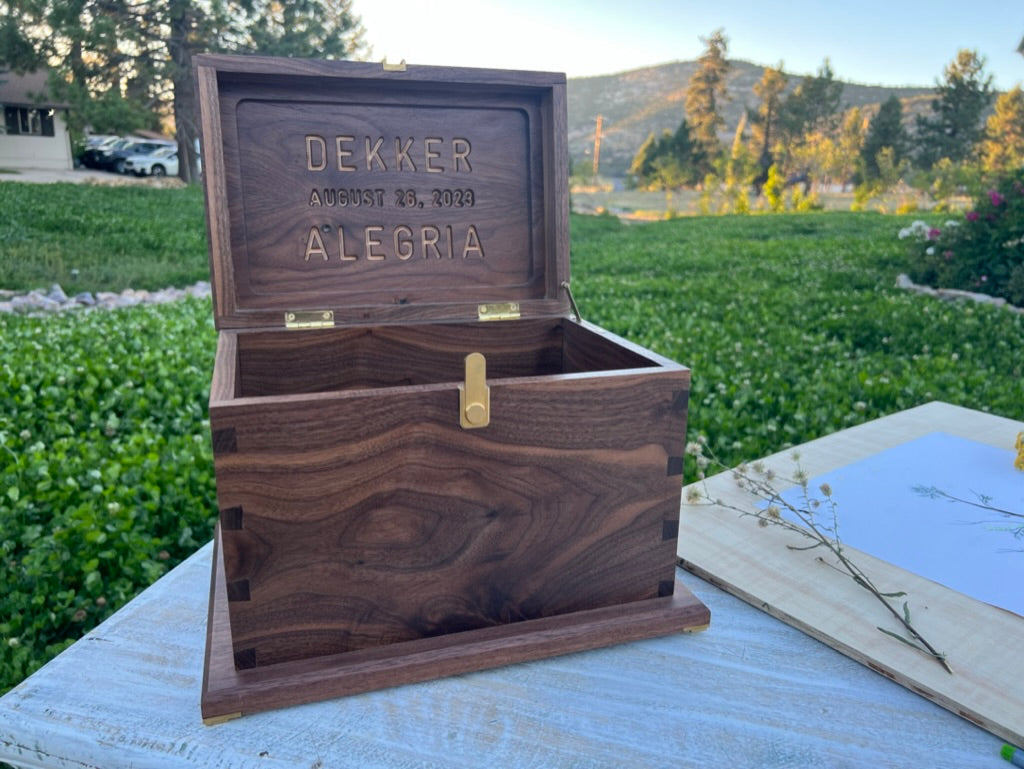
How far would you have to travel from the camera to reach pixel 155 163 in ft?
56.0

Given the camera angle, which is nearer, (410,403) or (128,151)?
(410,403)

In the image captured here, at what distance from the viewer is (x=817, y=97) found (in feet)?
122

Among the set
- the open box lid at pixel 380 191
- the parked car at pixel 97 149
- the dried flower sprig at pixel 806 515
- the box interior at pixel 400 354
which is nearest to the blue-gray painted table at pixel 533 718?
the dried flower sprig at pixel 806 515

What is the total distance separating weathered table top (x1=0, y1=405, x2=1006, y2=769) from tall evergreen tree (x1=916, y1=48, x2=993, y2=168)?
1491 inches

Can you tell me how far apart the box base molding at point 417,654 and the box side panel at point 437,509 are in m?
0.02

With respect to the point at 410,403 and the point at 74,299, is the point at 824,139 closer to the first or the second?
the point at 74,299

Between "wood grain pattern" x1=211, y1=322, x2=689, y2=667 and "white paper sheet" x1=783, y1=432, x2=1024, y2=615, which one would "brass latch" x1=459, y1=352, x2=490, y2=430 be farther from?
"white paper sheet" x1=783, y1=432, x2=1024, y2=615

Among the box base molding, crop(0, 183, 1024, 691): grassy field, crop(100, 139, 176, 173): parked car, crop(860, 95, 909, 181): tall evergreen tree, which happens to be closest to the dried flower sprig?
the box base molding

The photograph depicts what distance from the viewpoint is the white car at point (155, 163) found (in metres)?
15.8

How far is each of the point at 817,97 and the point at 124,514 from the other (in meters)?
41.1

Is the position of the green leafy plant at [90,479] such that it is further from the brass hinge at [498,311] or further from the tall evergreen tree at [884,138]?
the tall evergreen tree at [884,138]

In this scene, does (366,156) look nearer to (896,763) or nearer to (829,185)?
(896,763)

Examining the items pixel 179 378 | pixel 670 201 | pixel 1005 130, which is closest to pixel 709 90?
pixel 670 201

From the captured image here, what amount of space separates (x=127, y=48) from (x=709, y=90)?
36.1 meters
